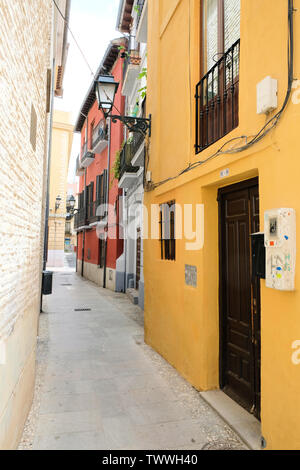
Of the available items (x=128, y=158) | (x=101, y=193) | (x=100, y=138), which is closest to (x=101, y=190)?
(x=101, y=193)

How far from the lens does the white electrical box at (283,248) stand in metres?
2.74

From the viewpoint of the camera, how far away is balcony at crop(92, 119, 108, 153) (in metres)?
16.8

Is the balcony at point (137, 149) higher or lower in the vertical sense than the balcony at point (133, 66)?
lower

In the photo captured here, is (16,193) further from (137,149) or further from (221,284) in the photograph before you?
(137,149)

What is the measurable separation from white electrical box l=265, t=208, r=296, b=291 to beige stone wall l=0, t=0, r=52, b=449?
224 cm

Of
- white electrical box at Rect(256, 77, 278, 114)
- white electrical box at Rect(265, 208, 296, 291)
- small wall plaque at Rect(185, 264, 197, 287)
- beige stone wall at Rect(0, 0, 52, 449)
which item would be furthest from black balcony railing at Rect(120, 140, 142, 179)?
white electrical box at Rect(265, 208, 296, 291)

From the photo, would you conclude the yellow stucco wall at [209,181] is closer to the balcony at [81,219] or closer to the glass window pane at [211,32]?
the glass window pane at [211,32]

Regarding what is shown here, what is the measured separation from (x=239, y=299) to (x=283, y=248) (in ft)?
5.00

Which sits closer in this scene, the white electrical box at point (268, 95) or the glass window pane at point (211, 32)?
the white electrical box at point (268, 95)

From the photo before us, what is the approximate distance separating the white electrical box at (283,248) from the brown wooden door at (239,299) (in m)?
0.92

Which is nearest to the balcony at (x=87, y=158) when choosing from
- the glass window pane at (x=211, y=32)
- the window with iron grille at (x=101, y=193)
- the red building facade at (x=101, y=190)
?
the red building facade at (x=101, y=190)

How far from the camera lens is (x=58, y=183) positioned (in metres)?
29.1

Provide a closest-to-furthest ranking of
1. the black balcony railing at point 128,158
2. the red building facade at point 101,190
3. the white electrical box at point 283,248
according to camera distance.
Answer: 1. the white electrical box at point 283,248
2. the black balcony railing at point 128,158
3. the red building facade at point 101,190

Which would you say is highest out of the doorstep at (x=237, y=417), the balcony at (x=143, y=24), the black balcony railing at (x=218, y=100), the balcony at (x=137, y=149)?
the balcony at (x=143, y=24)
